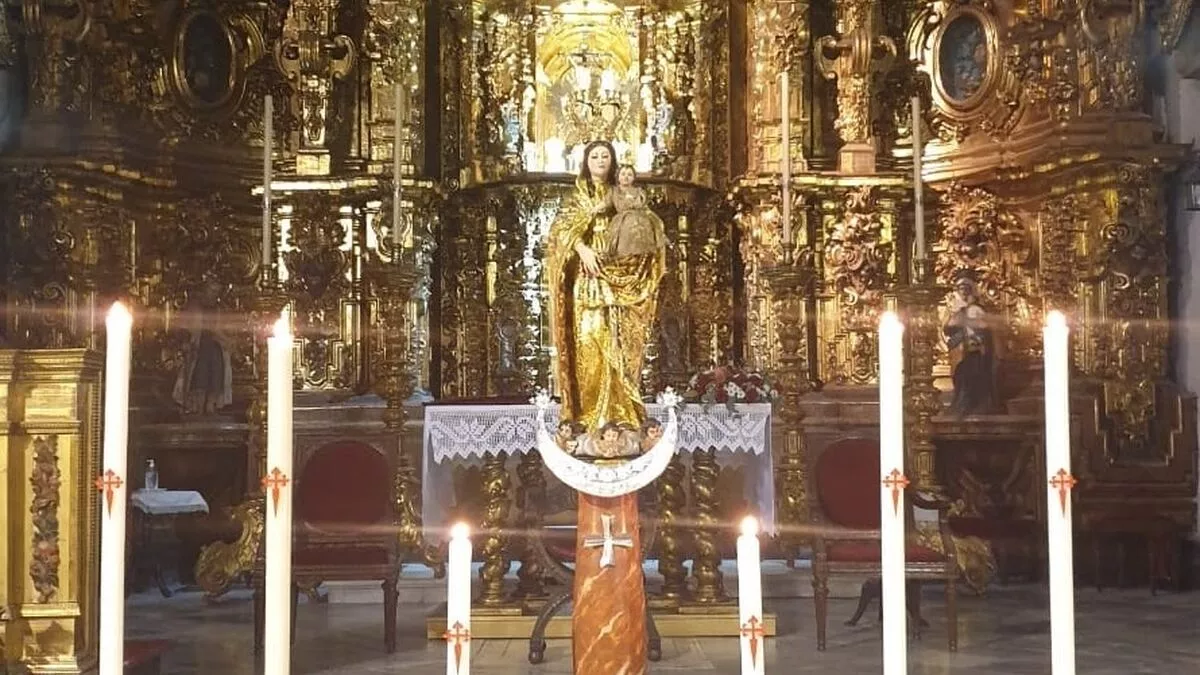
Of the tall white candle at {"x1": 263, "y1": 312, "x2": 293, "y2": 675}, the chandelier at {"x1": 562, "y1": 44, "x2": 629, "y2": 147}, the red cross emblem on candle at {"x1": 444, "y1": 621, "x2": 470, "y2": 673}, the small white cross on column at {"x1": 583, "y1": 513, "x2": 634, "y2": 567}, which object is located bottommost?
the small white cross on column at {"x1": 583, "y1": 513, "x2": 634, "y2": 567}

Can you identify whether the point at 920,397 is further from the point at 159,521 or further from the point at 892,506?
the point at 892,506

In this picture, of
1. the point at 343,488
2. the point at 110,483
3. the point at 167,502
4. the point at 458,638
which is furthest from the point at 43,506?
the point at 167,502

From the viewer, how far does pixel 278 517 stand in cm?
179

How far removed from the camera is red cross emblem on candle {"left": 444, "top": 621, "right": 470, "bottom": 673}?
6.94 feet

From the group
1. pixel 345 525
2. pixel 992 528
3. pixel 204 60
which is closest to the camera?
pixel 345 525

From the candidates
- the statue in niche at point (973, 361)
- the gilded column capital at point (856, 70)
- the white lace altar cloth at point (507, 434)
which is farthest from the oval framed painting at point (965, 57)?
the white lace altar cloth at point (507, 434)

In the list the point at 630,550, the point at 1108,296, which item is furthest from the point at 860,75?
the point at 630,550

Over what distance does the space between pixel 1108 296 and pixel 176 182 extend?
277 inches

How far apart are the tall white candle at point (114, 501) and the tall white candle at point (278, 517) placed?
19 cm

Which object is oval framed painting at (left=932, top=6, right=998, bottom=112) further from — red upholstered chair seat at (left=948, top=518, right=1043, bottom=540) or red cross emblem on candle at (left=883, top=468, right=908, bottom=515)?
red cross emblem on candle at (left=883, top=468, right=908, bottom=515)

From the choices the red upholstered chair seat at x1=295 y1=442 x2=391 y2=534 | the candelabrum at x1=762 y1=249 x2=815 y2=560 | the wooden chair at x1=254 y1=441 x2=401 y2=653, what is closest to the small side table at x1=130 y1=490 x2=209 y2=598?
the wooden chair at x1=254 y1=441 x2=401 y2=653

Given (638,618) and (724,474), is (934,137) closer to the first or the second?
(724,474)

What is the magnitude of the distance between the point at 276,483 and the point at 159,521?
26.8 feet

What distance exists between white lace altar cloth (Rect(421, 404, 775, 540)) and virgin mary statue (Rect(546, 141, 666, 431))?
61.9 inches
